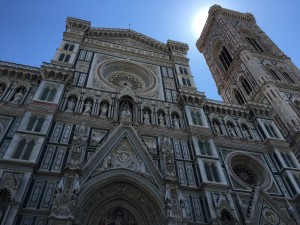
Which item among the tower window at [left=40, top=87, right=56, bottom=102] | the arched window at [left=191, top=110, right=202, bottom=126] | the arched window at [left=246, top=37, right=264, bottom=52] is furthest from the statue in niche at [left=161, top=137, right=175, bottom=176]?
the arched window at [left=246, top=37, right=264, bottom=52]

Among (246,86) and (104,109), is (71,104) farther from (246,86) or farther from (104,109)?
(246,86)

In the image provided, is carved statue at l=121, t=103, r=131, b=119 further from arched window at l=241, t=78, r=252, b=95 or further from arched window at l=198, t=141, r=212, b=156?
arched window at l=241, t=78, r=252, b=95

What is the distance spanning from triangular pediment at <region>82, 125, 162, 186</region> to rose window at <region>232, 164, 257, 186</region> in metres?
5.10

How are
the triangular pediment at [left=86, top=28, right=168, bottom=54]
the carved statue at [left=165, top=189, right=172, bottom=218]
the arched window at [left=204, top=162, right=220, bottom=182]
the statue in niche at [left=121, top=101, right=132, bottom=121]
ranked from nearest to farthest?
the carved statue at [left=165, top=189, right=172, bottom=218], the arched window at [left=204, top=162, right=220, bottom=182], the statue in niche at [left=121, top=101, right=132, bottom=121], the triangular pediment at [left=86, top=28, right=168, bottom=54]

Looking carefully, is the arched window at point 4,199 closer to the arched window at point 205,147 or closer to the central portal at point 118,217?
the central portal at point 118,217

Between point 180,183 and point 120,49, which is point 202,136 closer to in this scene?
point 180,183

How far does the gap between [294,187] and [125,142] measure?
8.51 meters

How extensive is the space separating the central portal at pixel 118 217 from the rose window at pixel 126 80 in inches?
333

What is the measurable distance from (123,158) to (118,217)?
8.22 ft

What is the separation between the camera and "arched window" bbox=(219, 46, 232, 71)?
3006 cm

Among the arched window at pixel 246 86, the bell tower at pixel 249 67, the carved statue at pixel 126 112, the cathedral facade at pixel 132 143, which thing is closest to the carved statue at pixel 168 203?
the cathedral facade at pixel 132 143

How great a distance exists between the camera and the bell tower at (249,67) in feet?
65.8

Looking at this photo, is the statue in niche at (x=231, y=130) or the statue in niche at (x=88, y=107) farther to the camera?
the statue in niche at (x=231, y=130)

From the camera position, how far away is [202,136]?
14.2 metres
